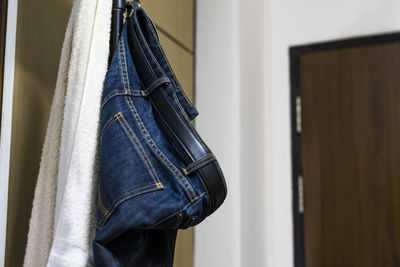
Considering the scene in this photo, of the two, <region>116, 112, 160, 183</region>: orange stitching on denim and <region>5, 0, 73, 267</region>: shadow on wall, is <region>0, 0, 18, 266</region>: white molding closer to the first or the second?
<region>5, 0, 73, 267</region>: shadow on wall

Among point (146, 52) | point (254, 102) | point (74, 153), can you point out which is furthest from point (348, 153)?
point (74, 153)

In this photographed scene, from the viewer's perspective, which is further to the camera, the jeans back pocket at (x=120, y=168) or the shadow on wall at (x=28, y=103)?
the shadow on wall at (x=28, y=103)

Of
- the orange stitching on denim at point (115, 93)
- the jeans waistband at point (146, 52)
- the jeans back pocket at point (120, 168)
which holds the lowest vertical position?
the jeans back pocket at point (120, 168)

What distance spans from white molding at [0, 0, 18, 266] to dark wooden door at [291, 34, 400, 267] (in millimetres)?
1405

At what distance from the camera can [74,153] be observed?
646 mm

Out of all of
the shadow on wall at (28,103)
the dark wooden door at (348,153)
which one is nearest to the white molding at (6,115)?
the shadow on wall at (28,103)

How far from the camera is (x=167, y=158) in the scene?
2.12 ft

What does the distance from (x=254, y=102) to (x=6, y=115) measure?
3.90ft

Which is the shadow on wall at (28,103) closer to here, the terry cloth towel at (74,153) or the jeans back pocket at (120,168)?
the terry cloth towel at (74,153)

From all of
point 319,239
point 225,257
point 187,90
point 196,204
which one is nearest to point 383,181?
point 319,239

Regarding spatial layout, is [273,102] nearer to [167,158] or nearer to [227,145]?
[227,145]

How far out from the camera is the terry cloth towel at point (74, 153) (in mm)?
625

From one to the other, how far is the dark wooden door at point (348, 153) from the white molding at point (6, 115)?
1.41m

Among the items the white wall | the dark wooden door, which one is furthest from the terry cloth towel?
the dark wooden door
